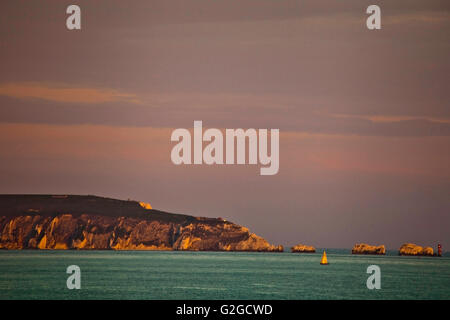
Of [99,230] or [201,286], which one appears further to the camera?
[99,230]

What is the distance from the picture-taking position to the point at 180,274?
48812 millimetres

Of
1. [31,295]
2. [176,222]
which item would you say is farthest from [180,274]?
[176,222]

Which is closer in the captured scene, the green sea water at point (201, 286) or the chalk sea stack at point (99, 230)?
the green sea water at point (201, 286)

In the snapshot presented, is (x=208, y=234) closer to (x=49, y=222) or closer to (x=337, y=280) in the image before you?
(x=49, y=222)

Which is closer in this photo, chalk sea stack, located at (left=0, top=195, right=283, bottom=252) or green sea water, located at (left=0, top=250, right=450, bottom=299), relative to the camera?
green sea water, located at (left=0, top=250, right=450, bottom=299)

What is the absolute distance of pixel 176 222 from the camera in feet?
324
